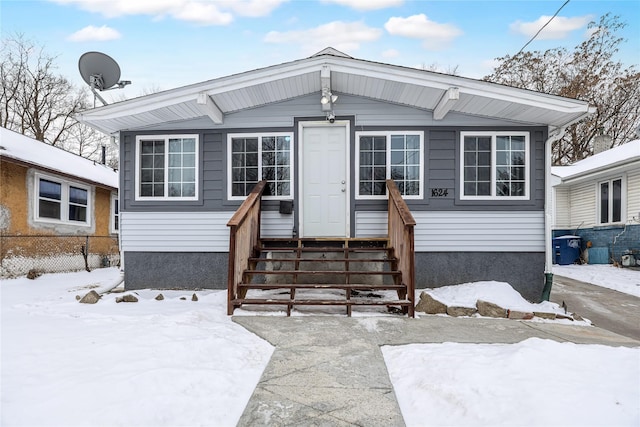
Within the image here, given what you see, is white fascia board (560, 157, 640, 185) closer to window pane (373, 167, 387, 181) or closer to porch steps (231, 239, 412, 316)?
window pane (373, 167, 387, 181)

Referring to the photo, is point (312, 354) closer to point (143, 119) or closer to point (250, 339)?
point (250, 339)

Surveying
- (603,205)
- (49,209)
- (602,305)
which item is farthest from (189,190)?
(603,205)

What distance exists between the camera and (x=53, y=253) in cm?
836

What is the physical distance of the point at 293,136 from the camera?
5.58 m

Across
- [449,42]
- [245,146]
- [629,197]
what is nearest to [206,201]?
[245,146]

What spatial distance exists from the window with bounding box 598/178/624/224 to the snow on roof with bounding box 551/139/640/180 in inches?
26.4

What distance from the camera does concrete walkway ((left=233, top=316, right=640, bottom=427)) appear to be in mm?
1954

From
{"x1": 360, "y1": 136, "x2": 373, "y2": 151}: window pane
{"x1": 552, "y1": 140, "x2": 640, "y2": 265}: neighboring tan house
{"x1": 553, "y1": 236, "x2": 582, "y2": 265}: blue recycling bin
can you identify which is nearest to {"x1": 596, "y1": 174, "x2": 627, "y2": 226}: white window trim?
{"x1": 552, "y1": 140, "x2": 640, "y2": 265}: neighboring tan house

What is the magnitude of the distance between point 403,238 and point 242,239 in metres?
2.12

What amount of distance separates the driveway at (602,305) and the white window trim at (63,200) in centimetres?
1105

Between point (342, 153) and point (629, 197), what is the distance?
908 centimetres

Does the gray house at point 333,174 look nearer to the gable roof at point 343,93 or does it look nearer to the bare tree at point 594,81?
the gable roof at point 343,93

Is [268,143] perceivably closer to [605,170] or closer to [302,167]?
[302,167]

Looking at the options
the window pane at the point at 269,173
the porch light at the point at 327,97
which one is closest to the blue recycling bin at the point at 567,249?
the porch light at the point at 327,97
